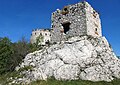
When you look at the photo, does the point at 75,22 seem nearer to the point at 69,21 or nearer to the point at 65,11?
the point at 69,21

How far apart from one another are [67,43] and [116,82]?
7.55 metres

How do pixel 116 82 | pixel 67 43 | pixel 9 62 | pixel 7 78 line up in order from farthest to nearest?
1. pixel 9 62
2. pixel 67 43
3. pixel 7 78
4. pixel 116 82

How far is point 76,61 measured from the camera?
22141 millimetres

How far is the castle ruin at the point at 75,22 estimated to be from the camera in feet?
84.7

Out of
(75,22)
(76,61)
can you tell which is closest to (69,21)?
(75,22)

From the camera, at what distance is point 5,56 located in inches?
1148

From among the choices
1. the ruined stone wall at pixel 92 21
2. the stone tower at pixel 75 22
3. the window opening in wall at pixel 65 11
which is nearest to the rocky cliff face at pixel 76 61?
the stone tower at pixel 75 22

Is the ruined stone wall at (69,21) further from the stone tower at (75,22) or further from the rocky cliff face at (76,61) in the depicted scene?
the rocky cliff face at (76,61)

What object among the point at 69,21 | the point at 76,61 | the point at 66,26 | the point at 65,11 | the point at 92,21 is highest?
the point at 65,11

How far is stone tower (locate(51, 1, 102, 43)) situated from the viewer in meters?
25.8

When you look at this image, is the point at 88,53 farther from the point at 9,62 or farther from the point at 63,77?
the point at 9,62

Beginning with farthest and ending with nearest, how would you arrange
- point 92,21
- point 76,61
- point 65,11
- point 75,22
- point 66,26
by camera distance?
point 65,11, point 66,26, point 92,21, point 75,22, point 76,61

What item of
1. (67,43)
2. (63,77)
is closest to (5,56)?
(67,43)

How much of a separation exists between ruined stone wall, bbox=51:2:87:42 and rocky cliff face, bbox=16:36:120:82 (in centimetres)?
148
